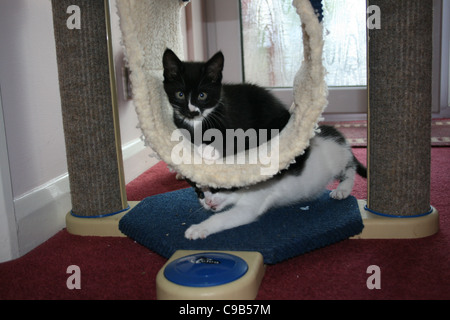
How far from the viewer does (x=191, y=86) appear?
144cm

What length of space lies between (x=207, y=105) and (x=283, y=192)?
0.41 m

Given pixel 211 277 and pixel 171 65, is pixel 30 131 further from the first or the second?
pixel 211 277

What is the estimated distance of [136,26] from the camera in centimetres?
113

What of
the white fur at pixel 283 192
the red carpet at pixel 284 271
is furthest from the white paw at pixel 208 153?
the red carpet at pixel 284 271

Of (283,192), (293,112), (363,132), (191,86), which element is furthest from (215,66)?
(363,132)

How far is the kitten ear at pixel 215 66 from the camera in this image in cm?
146

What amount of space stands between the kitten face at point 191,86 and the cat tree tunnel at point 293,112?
3.2 inches

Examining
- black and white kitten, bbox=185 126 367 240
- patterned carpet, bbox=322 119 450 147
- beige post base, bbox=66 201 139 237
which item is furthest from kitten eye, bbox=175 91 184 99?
patterned carpet, bbox=322 119 450 147

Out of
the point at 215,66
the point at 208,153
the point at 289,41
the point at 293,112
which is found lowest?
the point at 208,153

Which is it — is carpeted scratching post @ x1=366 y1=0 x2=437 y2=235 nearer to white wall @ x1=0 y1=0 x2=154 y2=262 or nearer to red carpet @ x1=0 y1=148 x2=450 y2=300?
red carpet @ x1=0 y1=148 x2=450 y2=300

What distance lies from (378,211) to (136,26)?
0.91 meters

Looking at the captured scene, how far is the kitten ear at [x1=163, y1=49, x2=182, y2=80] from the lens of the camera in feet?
4.60

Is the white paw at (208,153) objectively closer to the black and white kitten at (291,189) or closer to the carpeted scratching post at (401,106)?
the black and white kitten at (291,189)
